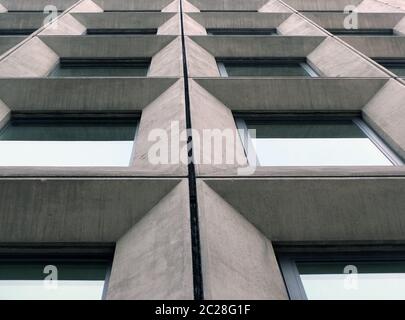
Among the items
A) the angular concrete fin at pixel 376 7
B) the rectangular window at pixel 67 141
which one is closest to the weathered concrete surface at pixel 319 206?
the rectangular window at pixel 67 141

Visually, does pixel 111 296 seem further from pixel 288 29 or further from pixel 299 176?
pixel 288 29

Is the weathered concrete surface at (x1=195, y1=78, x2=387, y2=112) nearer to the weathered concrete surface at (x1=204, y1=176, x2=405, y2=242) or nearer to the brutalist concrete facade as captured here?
the brutalist concrete facade

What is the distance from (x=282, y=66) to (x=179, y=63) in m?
3.17

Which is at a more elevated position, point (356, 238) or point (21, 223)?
point (21, 223)

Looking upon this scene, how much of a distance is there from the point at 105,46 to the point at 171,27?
7.68ft

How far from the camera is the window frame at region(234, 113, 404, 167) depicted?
587cm

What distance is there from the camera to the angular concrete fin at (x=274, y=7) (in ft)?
44.3

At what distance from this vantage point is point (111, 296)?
141 inches

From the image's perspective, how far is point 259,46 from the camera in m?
9.84

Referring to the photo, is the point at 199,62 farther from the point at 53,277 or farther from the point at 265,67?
the point at 53,277

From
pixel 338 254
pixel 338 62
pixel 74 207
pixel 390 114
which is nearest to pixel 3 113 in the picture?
pixel 74 207

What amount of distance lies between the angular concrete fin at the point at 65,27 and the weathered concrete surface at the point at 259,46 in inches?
137

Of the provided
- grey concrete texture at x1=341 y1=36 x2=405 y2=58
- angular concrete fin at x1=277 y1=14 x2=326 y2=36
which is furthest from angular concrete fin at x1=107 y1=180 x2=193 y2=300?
grey concrete texture at x1=341 y1=36 x2=405 y2=58
